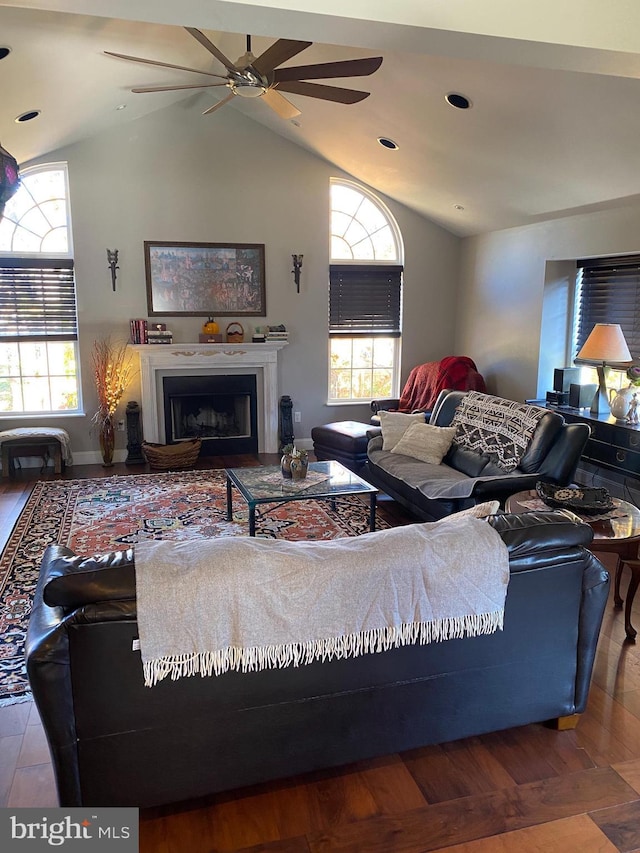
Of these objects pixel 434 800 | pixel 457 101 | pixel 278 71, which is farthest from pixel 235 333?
pixel 434 800

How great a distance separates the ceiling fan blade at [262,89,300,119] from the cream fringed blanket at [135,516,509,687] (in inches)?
118

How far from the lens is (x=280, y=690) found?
199 cm

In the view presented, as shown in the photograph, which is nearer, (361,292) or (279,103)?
(279,103)

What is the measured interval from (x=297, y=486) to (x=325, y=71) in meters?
2.45

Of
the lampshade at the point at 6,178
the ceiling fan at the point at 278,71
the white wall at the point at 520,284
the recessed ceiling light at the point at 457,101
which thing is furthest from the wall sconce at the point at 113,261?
the lampshade at the point at 6,178

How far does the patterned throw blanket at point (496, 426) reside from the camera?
14.1 ft

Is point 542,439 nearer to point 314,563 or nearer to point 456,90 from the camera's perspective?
point 456,90

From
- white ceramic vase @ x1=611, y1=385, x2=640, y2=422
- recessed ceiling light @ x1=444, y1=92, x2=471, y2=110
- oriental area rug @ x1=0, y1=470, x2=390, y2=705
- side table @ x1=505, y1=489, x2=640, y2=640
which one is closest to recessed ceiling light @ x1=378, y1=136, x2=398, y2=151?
recessed ceiling light @ x1=444, y1=92, x2=471, y2=110

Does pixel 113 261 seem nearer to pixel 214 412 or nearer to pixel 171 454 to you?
pixel 214 412

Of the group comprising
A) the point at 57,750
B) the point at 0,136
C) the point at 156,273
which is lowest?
the point at 57,750

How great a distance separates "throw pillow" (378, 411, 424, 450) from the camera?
5.25 m

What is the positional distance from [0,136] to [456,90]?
341 cm

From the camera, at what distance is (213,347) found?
6.61 m


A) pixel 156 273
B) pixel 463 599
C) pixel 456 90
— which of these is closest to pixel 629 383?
pixel 456 90
